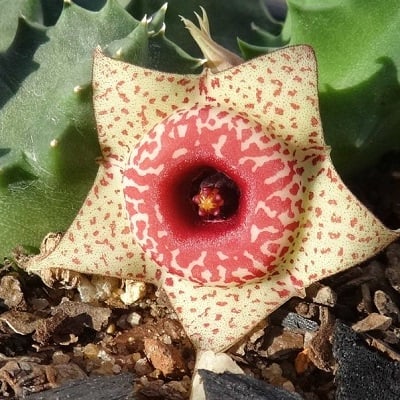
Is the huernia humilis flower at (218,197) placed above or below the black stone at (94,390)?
above

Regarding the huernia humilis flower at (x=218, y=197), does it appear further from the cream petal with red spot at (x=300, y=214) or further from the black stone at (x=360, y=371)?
the black stone at (x=360, y=371)

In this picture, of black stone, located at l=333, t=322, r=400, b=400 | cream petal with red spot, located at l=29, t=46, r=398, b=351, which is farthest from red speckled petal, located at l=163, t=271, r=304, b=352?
black stone, located at l=333, t=322, r=400, b=400

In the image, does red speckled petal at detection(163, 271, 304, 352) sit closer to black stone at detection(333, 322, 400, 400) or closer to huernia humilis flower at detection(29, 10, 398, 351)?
huernia humilis flower at detection(29, 10, 398, 351)

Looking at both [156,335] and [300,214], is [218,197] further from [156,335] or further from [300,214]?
[156,335]

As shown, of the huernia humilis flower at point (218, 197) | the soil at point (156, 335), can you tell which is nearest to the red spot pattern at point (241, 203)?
the huernia humilis flower at point (218, 197)

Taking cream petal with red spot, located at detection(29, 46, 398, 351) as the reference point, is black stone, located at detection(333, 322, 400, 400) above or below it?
below

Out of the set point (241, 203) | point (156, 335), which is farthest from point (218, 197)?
point (156, 335)
